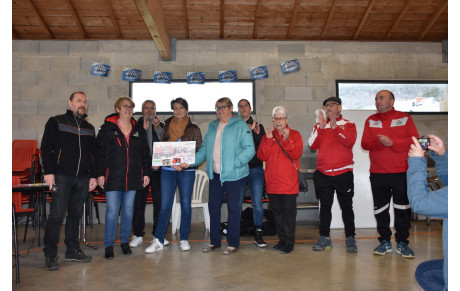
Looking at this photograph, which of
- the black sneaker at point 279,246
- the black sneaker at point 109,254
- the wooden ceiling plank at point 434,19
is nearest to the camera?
the black sneaker at point 109,254

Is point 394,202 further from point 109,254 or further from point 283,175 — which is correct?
point 109,254

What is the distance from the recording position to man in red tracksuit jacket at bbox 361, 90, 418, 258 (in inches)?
142

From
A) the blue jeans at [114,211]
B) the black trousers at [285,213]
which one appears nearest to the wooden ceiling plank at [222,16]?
the black trousers at [285,213]

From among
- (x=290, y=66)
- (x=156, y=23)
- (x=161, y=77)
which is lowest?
(x=161, y=77)

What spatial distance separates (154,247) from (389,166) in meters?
2.46

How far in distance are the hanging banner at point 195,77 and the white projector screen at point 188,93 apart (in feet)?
0.23

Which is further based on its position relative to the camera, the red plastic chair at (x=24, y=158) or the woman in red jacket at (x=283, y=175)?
the red plastic chair at (x=24, y=158)

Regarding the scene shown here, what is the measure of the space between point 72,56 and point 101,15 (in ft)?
3.19

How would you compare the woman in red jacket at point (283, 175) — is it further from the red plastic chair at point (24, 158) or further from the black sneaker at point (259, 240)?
the red plastic chair at point (24, 158)

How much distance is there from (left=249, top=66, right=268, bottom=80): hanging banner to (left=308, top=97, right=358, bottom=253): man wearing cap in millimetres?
2960

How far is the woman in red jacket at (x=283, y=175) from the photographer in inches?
148

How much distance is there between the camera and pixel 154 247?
12.6 ft

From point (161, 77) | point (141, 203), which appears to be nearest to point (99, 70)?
point (161, 77)

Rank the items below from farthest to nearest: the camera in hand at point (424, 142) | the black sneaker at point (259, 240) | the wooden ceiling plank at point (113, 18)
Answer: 1. the wooden ceiling plank at point (113, 18)
2. the black sneaker at point (259, 240)
3. the camera in hand at point (424, 142)
